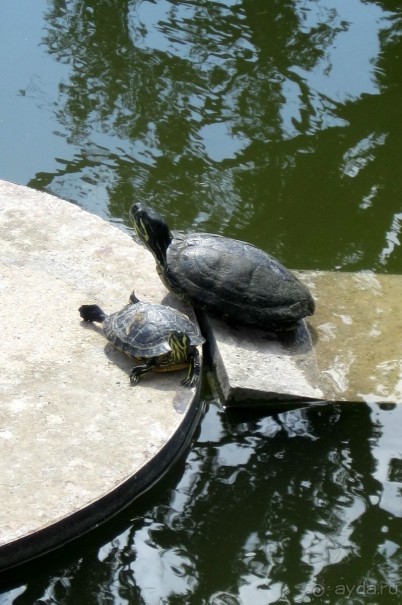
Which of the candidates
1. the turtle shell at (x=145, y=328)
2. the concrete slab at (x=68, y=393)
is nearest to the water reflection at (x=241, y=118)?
the concrete slab at (x=68, y=393)

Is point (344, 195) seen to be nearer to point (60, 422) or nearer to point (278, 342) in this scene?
point (278, 342)

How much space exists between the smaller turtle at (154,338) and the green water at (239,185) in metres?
0.37

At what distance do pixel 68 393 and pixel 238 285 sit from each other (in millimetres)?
1214

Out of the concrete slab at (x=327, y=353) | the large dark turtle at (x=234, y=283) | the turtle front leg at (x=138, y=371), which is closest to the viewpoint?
the turtle front leg at (x=138, y=371)

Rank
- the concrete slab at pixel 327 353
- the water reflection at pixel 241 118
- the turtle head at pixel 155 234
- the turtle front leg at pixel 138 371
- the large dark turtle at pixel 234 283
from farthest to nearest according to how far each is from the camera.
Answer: the water reflection at pixel 241 118 → the turtle head at pixel 155 234 → the large dark turtle at pixel 234 283 → the concrete slab at pixel 327 353 → the turtle front leg at pixel 138 371

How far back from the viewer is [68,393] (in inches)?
168

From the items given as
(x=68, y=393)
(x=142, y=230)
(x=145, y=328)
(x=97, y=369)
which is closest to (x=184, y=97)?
(x=142, y=230)

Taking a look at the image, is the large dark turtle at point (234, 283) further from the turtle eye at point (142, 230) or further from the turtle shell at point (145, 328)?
the turtle shell at point (145, 328)

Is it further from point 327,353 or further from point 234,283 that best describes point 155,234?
point 327,353

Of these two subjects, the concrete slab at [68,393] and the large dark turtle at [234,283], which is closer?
the concrete slab at [68,393]

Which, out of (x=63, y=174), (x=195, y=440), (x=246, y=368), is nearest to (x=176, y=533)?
(x=195, y=440)

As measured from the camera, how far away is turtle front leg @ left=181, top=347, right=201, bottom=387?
449cm

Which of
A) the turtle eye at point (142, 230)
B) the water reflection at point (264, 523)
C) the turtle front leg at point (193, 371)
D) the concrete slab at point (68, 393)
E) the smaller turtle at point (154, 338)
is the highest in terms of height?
the turtle eye at point (142, 230)

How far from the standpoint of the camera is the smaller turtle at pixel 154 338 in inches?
174
